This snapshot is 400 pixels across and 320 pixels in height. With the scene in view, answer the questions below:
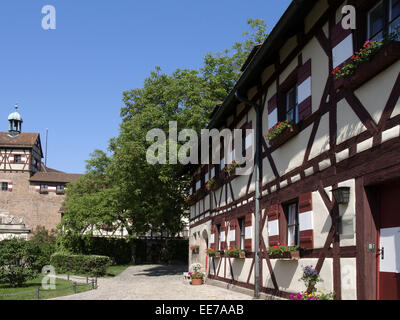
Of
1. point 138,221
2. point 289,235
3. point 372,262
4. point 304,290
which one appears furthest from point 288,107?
point 138,221

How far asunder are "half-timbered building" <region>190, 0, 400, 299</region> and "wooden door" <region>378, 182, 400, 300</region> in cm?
1

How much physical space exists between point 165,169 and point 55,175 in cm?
4022

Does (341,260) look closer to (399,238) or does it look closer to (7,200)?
(399,238)

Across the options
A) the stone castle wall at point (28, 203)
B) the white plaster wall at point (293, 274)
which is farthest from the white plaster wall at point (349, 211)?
the stone castle wall at point (28, 203)

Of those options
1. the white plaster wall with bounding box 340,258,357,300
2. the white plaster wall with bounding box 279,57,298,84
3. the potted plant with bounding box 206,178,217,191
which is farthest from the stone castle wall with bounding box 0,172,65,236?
the white plaster wall with bounding box 340,258,357,300

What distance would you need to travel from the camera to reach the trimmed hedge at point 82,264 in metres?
24.6

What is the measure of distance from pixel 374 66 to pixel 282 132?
350 cm

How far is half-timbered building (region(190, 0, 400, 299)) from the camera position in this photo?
19.0 feet

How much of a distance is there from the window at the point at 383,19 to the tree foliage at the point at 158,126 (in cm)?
1394

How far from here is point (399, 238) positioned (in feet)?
18.5

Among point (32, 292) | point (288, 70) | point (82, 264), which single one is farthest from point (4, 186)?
point (288, 70)

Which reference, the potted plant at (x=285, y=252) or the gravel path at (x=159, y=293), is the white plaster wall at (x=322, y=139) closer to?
the potted plant at (x=285, y=252)

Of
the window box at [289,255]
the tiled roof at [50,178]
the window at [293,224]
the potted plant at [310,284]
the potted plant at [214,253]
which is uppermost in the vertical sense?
the tiled roof at [50,178]

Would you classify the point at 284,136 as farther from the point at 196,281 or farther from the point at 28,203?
the point at 28,203
